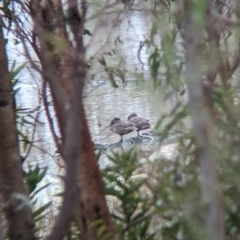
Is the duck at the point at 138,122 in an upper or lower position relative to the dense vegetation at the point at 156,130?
lower

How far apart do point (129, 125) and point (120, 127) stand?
0.30ft

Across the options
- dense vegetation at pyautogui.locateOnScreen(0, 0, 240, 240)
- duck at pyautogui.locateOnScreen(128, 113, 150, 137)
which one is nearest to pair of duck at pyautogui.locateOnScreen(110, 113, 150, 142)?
duck at pyautogui.locateOnScreen(128, 113, 150, 137)

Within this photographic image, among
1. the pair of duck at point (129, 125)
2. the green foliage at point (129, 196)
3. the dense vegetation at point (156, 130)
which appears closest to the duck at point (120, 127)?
the pair of duck at point (129, 125)

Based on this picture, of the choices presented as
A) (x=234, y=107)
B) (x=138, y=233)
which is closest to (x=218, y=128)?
(x=234, y=107)

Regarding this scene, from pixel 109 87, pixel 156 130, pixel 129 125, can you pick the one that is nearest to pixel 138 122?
pixel 129 125

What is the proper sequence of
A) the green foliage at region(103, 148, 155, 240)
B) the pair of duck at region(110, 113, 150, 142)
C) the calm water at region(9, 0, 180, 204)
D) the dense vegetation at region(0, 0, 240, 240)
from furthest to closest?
the pair of duck at region(110, 113, 150, 142) → the green foliage at region(103, 148, 155, 240) → the calm water at region(9, 0, 180, 204) → the dense vegetation at region(0, 0, 240, 240)

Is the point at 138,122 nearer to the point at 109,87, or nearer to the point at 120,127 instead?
the point at 120,127

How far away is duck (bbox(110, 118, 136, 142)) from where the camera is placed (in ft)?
9.50

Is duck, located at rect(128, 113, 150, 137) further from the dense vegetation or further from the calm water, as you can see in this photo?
the dense vegetation

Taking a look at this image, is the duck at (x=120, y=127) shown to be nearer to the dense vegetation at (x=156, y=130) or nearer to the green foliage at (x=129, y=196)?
the dense vegetation at (x=156, y=130)

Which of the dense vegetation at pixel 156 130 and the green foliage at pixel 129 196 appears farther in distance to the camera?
the green foliage at pixel 129 196

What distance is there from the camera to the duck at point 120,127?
2.90 m

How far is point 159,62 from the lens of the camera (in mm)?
1351

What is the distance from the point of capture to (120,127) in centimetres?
299
